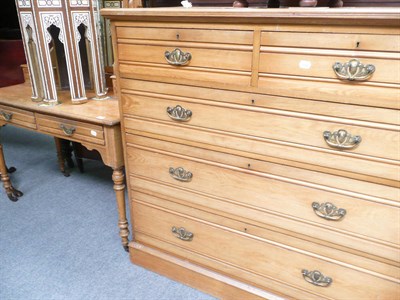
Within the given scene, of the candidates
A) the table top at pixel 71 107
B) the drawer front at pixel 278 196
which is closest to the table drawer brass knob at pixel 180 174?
the drawer front at pixel 278 196

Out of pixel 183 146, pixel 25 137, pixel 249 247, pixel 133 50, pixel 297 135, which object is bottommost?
pixel 25 137

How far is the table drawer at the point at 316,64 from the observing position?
1003 mm

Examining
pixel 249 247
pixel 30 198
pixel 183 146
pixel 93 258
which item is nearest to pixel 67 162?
pixel 30 198

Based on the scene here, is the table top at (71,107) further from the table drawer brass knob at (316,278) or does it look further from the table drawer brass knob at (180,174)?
the table drawer brass knob at (316,278)

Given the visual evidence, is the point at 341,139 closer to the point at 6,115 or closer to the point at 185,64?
the point at 185,64

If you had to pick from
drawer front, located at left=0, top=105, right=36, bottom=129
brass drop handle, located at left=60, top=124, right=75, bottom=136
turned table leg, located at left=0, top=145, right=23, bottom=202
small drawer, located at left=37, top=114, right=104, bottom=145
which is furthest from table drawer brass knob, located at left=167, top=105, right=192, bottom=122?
turned table leg, located at left=0, top=145, right=23, bottom=202

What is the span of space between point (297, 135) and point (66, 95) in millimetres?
1526

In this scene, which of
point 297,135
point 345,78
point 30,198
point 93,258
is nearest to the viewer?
point 345,78

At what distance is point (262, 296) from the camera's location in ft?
4.93

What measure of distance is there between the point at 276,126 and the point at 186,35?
1.53 feet

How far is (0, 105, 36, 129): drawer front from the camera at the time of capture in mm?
2006

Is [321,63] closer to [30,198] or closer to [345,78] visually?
[345,78]

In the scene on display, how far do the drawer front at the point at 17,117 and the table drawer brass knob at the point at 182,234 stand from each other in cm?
106

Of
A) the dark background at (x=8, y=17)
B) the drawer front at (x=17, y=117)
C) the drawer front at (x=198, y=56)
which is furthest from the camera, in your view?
the dark background at (x=8, y=17)
